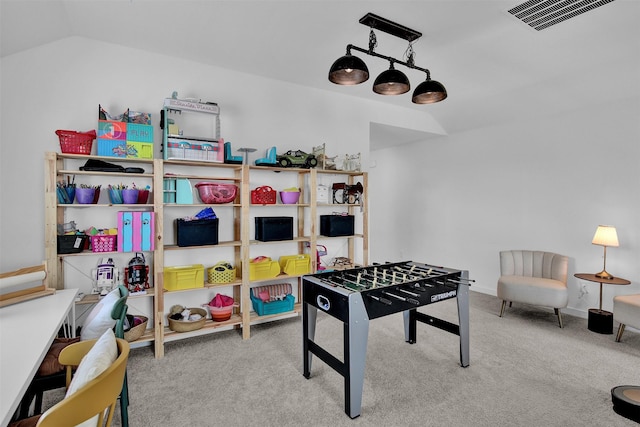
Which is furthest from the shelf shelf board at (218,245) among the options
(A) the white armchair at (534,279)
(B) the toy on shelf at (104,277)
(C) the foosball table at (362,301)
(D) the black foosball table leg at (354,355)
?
(A) the white armchair at (534,279)

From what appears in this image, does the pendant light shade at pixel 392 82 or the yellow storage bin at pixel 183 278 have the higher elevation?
the pendant light shade at pixel 392 82

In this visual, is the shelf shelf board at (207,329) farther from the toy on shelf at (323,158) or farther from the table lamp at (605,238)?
the table lamp at (605,238)

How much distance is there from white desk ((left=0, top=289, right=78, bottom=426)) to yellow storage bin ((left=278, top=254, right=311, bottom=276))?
6.43 feet

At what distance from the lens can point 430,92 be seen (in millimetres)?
2662

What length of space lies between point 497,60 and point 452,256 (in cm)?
319

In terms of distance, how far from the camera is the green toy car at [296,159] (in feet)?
12.0

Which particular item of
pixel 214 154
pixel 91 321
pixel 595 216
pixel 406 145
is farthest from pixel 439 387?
pixel 406 145

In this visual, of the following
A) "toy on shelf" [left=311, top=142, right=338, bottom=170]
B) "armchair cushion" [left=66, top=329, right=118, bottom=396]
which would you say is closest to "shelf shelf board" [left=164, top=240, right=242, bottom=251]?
"toy on shelf" [left=311, top=142, right=338, bottom=170]

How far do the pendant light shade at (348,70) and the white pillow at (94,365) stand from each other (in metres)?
2.09

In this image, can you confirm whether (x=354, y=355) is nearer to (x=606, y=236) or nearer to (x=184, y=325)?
(x=184, y=325)

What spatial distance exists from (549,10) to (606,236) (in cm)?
251

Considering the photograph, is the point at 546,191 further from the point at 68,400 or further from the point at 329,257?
the point at 68,400

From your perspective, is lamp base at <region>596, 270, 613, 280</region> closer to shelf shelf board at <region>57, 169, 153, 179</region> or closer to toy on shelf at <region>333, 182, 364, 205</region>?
toy on shelf at <region>333, 182, 364, 205</region>

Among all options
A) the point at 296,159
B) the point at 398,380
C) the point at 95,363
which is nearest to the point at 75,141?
the point at 296,159
